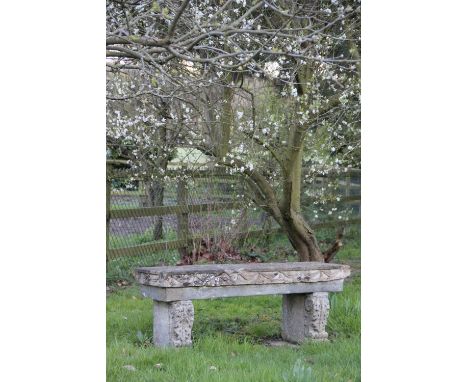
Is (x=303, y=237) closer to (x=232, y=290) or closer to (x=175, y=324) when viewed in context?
(x=232, y=290)

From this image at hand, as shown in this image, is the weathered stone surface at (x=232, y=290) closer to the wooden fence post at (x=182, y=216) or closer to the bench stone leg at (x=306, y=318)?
the bench stone leg at (x=306, y=318)

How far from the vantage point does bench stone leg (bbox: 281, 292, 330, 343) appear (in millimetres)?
3213

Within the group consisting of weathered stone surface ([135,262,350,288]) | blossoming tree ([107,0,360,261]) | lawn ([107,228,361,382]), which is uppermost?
blossoming tree ([107,0,360,261])

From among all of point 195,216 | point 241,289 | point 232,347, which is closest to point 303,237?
point 195,216

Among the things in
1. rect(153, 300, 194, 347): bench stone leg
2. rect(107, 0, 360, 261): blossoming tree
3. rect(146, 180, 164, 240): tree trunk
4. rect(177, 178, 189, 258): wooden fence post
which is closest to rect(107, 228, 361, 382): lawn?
rect(153, 300, 194, 347): bench stone leg

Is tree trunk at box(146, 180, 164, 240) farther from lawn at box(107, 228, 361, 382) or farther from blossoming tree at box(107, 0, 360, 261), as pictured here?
lawn at box(107, 228, 361, 382)

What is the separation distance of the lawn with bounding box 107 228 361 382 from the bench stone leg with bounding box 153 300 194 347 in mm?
70

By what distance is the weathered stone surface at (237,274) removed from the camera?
288cm

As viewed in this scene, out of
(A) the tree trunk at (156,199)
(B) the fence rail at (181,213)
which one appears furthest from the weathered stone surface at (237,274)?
(A) the tree trunk at (156,199)

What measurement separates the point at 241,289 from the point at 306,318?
431mm
